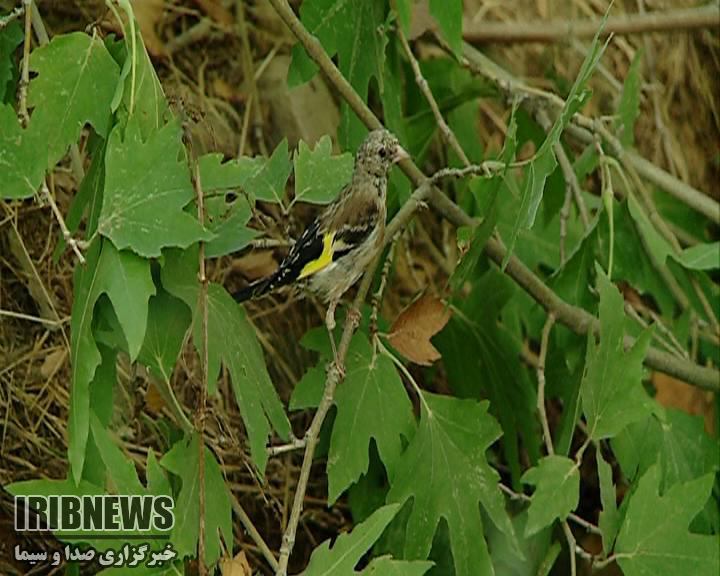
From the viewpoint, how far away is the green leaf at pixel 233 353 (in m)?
1.46

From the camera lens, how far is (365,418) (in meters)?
1.68

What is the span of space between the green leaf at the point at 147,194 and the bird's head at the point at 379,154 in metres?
0.42

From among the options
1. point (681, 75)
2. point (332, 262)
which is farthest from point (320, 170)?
point (681, 75)

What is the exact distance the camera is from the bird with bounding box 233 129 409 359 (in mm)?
1694

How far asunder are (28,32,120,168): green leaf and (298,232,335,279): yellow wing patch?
14.8 inches

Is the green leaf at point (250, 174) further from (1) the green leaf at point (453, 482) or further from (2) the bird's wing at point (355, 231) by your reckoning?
(1) the green leaf at point (453, 482)

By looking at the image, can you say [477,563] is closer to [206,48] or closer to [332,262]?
[332,262]

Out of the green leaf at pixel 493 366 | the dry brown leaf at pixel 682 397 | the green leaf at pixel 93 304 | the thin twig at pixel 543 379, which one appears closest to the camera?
the green leaf at pixel 93 304

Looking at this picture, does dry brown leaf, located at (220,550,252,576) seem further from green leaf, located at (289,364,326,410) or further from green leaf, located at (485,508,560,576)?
green leaf, located at (485,508,560,576)

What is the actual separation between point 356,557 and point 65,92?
0.61 metres

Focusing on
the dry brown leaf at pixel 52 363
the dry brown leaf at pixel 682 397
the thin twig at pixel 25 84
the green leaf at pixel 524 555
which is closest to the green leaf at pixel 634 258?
the dry brown leaf at pixel 682 397

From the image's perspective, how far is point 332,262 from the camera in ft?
5.62

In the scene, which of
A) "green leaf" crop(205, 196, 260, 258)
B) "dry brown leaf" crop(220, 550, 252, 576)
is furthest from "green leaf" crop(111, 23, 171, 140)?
"dry brown leaf" crop(220, 550, 252, 576)

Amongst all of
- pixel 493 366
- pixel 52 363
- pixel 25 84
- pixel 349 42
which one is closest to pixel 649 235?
pixel 493 366
